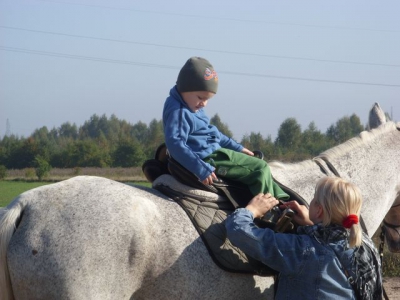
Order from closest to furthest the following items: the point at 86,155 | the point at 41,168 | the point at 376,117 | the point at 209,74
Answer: the point at 209,74 < the point at 376,117 < the point at 41,168 < the point at 86,155

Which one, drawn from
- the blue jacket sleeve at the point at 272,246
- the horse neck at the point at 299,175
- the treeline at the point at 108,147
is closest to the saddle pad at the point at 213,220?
the blue jacket sleeve at the point at 272,246

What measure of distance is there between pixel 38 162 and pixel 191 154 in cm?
4024

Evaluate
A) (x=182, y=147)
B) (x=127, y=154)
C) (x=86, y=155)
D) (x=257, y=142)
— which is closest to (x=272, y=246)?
(x=182, y=147)

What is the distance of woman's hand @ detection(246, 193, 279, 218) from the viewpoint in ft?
12.5

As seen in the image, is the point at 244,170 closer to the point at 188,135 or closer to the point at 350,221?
the point at 188,135

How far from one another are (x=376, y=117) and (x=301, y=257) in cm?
210

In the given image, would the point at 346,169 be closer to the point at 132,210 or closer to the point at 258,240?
the point at 258,240

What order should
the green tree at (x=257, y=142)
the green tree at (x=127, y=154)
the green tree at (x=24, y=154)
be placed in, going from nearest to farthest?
the green tree at (x=257, y=142), the green tree at (x=127, y=154), the green tree at (x=24, y=154)

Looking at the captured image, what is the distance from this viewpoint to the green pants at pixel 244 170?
13.2 feet

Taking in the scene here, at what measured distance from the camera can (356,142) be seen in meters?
4.88

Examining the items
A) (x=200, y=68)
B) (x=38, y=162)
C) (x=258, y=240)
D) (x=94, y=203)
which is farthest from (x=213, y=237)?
(x=38, y=162)

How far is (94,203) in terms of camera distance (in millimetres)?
3562

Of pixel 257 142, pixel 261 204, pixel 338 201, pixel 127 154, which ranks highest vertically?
pixel 338 201

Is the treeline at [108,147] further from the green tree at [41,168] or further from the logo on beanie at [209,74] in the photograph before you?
the logo on beanie at [209,74]
